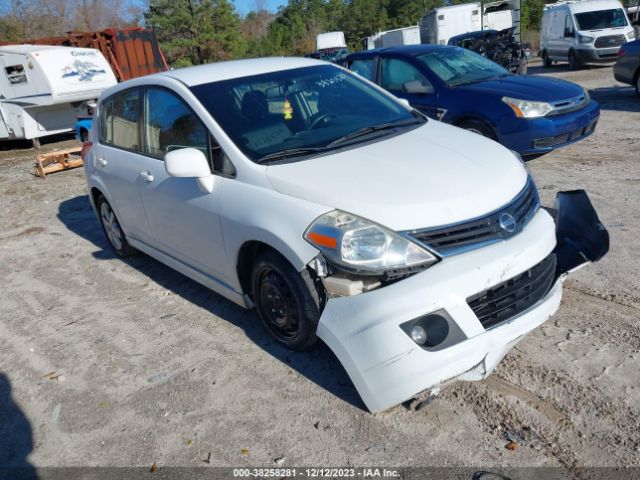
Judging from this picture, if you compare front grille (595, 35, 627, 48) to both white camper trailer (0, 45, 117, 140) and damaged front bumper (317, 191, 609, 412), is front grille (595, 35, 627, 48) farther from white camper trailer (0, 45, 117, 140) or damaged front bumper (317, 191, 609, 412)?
damaged front bumper (317, 191, 609, 412)

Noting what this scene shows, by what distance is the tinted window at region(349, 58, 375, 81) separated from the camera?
8125mm

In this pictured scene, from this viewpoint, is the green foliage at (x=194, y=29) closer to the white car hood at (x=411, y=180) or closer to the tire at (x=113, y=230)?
the tire at (x=113, y=230)

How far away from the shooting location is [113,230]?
568 centimetres

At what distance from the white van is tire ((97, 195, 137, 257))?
17657 mm

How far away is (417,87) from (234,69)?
3.67 meters

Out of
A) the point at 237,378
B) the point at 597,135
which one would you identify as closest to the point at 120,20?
the point at 597,135

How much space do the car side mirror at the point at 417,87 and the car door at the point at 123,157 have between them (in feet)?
12.4

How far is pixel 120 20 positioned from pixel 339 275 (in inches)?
2387

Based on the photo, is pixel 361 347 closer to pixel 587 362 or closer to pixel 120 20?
pixel 587 362

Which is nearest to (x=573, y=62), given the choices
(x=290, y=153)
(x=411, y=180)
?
(x=290, y=153)

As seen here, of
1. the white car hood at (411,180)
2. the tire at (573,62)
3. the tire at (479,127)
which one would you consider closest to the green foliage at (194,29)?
the tire at (573,62)

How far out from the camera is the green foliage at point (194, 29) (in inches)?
1711

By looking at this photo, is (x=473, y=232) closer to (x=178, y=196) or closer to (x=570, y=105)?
(x=178, y=196)

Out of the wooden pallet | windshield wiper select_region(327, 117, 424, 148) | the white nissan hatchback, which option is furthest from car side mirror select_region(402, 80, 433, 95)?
the wooden pallet
